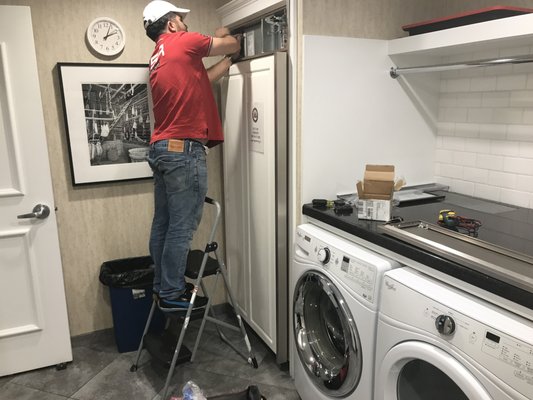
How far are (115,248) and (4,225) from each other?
0.65 meters

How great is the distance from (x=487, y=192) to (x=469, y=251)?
961 millimetres

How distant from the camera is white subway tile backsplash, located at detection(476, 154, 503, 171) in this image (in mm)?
2168

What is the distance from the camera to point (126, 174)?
2.64m

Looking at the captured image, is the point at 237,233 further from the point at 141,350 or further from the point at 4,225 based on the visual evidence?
the point at 4,225

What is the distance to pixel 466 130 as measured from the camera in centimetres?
231

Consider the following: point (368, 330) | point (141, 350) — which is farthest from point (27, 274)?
point (368, 330)

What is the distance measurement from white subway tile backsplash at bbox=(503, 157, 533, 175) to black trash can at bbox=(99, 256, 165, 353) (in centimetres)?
202

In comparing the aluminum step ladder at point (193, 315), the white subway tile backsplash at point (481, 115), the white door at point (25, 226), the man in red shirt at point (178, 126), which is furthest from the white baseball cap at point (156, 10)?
the white subway tile backsplash at point (481, 115)

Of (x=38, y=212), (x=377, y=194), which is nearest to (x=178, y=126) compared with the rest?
(x=38, y=212)

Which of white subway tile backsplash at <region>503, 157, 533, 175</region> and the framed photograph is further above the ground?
the framed photograph

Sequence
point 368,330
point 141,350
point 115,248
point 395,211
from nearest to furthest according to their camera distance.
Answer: point 368,330
point 395,211
point 141,350
point 115,248

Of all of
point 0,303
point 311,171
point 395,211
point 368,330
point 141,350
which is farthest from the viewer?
point 141,350

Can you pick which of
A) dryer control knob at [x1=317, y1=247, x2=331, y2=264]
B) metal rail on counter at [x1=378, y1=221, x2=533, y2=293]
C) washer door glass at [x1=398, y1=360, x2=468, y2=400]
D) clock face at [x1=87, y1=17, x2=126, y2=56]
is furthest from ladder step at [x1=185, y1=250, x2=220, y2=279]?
clock face at [x1=87, y1=17, x2=126, y2=56]

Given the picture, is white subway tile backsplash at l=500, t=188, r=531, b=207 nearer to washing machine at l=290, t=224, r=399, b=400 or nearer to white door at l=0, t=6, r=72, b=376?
washing machine at l=290, t=224, r=399, b=400
